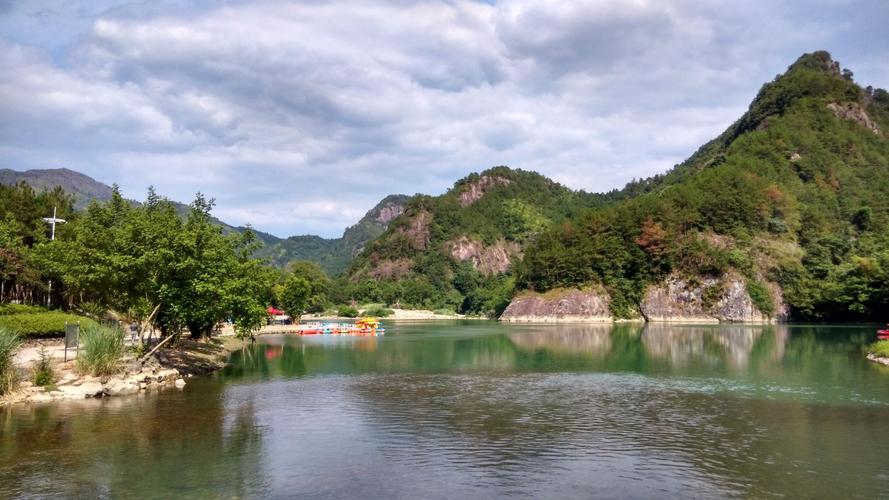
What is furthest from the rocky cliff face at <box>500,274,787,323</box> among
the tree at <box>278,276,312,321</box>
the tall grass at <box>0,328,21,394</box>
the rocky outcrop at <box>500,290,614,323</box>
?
the tall grass at <box>0,328,21,394</box>

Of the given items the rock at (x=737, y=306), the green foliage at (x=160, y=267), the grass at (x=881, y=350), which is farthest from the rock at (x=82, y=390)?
the rock at (x=737, y=306)

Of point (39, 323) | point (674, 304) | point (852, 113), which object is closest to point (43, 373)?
point (39, 323)

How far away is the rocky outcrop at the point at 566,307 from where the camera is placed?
138500mm

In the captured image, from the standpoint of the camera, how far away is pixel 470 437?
74.1 feet

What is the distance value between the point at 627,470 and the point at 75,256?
117 ft

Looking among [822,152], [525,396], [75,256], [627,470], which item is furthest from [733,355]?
[822,152]

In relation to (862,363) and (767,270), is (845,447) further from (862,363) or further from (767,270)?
(767,270)

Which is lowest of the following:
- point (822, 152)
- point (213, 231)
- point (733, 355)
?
point (733, 355)

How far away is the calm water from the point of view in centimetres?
1678

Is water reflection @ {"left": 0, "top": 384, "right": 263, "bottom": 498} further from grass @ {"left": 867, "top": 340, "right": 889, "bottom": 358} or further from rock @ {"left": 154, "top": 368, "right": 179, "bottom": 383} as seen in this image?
grass @ {"left": 867, "top": 340, "right": 889, "bottom": 358}

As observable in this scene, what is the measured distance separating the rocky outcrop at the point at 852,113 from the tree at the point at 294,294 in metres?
177

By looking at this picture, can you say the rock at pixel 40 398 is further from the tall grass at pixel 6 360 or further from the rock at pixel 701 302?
the rock at pixel 701 302

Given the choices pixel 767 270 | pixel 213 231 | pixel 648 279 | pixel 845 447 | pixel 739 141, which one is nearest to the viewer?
pixel 845 447

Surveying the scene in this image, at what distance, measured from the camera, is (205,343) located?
56531 millimetres
